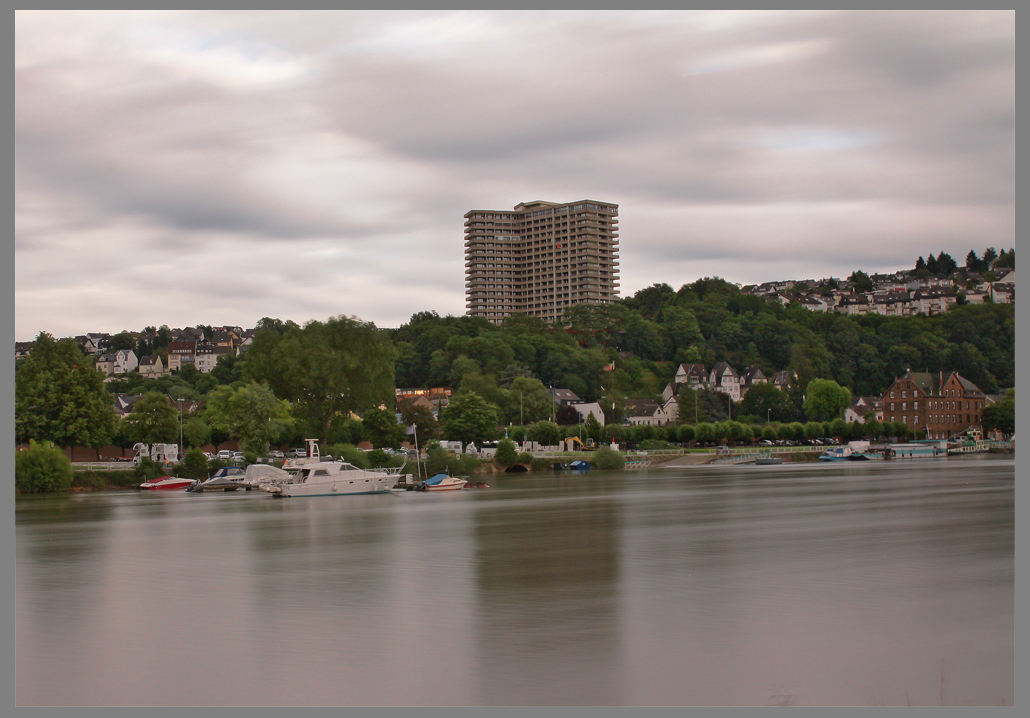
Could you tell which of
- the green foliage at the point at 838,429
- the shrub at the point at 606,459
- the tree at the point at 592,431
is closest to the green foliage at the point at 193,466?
the shrub at the point at 606,459

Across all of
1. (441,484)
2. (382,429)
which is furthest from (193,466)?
(382,429)

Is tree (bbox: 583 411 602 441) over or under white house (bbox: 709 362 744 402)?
under

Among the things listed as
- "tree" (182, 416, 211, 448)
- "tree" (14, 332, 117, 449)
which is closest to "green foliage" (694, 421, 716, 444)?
"tree" (182, 416, 211, 448)

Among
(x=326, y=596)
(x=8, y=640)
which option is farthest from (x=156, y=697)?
(x=326, y=596)

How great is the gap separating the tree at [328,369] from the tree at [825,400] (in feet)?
244

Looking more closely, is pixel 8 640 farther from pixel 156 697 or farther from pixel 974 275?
pixel 974 275

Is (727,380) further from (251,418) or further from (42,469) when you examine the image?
(42,469)

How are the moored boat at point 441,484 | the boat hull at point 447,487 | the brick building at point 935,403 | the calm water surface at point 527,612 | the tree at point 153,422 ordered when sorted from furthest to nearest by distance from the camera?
the brick building at point 935,403
the tree at point 153,422
the moored boat at point 441,484
the boat hull at point 447,487
the calm water surface at point 527,612

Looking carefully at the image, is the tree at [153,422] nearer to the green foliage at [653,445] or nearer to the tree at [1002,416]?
the green foliage at [653,445]

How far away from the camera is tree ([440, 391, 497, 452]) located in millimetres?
83438

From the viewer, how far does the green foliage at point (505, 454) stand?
3029 inches

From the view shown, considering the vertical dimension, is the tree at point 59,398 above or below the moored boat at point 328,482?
above

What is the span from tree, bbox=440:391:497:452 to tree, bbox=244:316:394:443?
904cm

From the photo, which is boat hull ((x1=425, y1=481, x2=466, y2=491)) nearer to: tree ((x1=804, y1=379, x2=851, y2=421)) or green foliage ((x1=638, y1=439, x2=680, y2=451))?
green foliage ((x1=638, y1=439, x2=680, y2=451))
